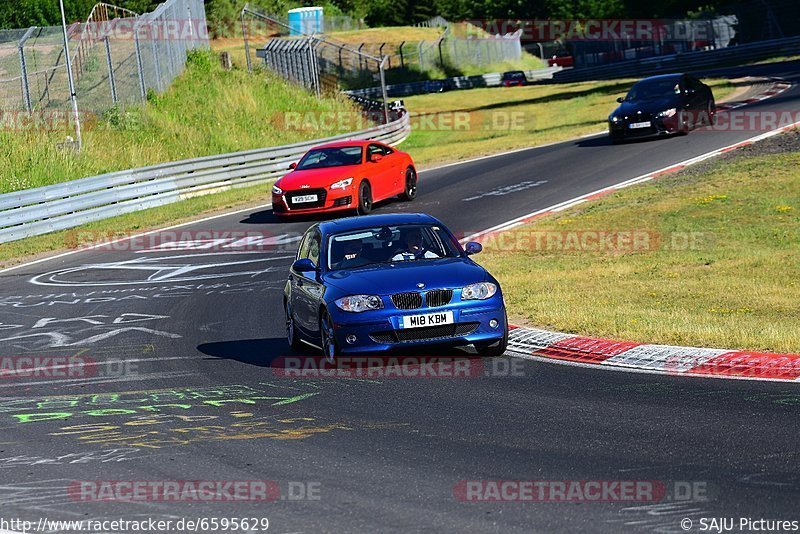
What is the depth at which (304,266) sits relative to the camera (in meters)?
11.9

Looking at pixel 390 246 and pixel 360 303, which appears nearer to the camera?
pixel 360 303

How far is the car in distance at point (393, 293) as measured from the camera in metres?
10.6

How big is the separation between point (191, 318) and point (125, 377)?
3594 mm

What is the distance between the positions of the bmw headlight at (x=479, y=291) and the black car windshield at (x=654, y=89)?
2145cm

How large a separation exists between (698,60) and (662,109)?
30.7 m

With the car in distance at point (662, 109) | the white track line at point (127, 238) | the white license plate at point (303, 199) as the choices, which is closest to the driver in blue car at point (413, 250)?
the white track line at point (127, 238)

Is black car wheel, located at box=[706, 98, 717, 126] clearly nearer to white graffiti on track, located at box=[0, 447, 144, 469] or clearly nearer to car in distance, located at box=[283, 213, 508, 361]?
car in distance, located at box=[283, 213, 508, 361]

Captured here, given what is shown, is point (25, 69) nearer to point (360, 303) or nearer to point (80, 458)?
point (360, 303)

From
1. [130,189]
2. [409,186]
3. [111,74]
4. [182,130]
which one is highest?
[111,74]

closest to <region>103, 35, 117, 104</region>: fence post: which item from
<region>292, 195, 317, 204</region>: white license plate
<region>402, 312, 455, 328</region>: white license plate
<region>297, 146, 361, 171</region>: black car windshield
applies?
<region>297, 146, 361, 171</region>: black car windshield

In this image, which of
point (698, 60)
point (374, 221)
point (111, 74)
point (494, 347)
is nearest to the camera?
point (494, 347)

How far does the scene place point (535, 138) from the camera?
1478 inches

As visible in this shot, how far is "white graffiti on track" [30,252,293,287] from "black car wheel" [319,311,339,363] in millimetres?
7123

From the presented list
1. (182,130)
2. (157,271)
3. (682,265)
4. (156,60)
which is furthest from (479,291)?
(156,60)
